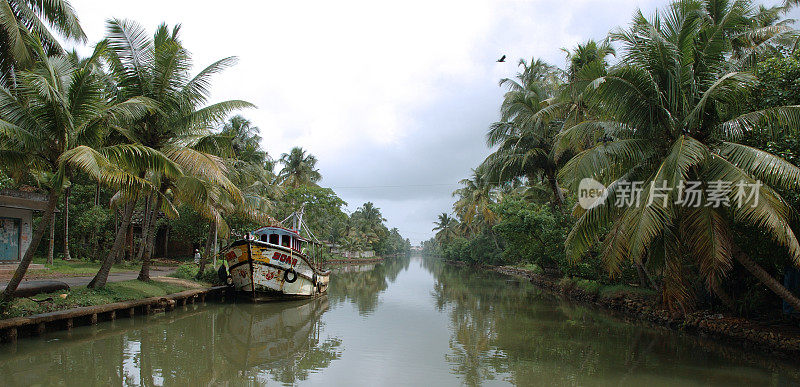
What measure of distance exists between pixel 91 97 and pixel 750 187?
11.0 m

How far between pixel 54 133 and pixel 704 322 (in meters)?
14.3

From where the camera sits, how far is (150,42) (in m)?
10.9

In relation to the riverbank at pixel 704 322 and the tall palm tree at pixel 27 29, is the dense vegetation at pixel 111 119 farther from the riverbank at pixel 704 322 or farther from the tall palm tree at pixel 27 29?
the riverbank at pixel 704 322

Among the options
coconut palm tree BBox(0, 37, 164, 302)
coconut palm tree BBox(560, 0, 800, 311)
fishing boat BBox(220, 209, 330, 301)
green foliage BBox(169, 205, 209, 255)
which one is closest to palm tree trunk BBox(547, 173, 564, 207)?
coconut palm tree BBox(560, 0, 800, 311)

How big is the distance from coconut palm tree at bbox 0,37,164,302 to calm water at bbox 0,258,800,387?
91.7 inches

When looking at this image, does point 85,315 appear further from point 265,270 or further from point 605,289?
point 605,289

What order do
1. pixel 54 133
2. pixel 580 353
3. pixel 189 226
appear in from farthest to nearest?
pixel 189 226, pixel 580 353, pixel 54 133

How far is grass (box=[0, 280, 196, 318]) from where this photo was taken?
822 cm

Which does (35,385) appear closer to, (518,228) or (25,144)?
(25,144)

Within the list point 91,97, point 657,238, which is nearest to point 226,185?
point 91,97

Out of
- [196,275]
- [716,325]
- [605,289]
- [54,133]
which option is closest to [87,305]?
[54,133]

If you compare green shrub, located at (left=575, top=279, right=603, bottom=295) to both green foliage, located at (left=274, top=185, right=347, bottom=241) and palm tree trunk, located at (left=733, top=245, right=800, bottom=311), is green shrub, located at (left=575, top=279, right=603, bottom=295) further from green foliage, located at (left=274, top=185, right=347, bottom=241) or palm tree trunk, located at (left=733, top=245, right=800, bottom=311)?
green foliage, located at (left=274, top=185, right=347, bottom=241)

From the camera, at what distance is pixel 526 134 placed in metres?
19.8

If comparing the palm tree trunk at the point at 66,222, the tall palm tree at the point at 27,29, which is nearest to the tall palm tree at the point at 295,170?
the palm tree trunk at the point at 66,222
